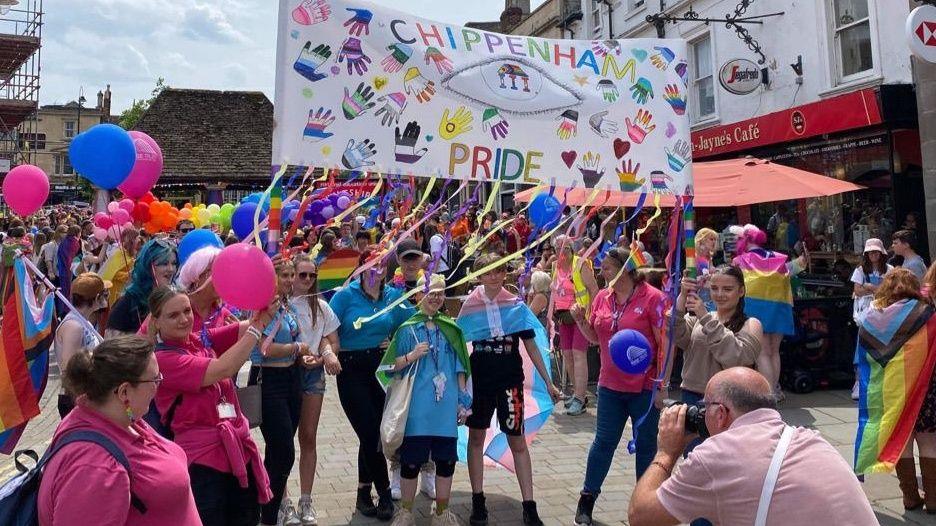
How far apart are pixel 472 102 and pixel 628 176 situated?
1113 millimetres

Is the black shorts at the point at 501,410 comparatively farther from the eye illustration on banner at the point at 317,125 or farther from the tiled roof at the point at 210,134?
the tiled roof at the point at 210,134

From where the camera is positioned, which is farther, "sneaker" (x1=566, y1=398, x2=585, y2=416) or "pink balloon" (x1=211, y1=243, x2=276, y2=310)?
"sneaker" (x1=566, y1=398, x2=585, y2=416)

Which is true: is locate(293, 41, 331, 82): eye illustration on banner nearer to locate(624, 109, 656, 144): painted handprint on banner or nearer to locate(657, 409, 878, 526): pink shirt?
locate(624, 109, 656, 144): painted handprint on banner

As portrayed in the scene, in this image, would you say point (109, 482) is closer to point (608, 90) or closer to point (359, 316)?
point (359, 316)

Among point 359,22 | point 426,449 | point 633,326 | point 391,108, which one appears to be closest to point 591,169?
point 633,326

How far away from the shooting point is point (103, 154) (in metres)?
4.74

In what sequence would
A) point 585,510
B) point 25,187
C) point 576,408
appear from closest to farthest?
1. point 585,510
2. point 25,187
3. point 576,408

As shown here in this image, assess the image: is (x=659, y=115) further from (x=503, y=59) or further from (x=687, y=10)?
(x=687, y=10)

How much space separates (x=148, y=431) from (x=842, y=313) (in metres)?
8.03

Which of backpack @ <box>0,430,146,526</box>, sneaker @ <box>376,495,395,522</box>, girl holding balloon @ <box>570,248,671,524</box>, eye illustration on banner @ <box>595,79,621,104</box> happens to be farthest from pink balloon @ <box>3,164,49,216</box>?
girl holding balloon @ <box>570,248,671,524</box>

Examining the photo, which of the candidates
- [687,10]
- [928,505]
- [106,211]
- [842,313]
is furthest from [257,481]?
[687,10]

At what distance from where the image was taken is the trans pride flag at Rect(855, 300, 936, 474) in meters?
4.93

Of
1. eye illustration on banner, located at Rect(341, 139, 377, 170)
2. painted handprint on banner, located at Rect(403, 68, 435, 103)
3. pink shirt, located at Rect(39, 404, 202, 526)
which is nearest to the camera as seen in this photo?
pink shirt, located at Rect(39, 404, 202, 526)

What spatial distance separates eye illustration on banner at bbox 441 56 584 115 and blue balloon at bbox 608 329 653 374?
4.67ft
